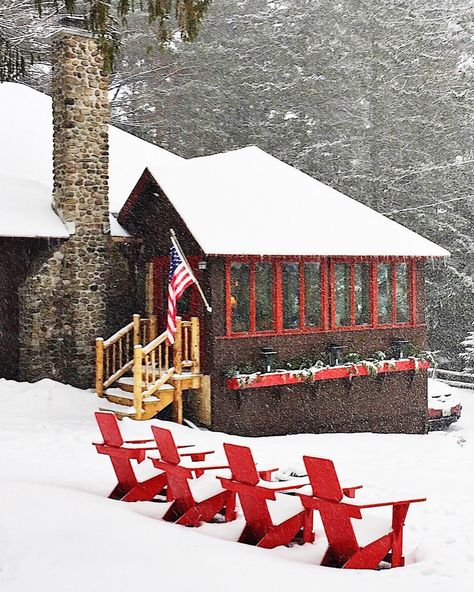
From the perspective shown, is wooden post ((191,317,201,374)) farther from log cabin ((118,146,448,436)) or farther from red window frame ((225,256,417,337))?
red window frame ((225,256,417,337))

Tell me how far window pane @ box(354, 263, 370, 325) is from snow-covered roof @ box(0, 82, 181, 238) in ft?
14.2

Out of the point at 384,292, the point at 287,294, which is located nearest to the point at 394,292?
the point at 384,292

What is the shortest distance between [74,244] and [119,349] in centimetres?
206

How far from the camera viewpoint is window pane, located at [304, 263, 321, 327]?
50.0ft

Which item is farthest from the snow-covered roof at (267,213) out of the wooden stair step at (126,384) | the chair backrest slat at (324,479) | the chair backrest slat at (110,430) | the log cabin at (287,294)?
the chair backrest slat at (324,479)

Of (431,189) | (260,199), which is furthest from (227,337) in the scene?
(431,189)

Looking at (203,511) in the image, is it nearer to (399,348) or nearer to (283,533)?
(283,533)

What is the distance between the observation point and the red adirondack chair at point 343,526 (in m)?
6.88

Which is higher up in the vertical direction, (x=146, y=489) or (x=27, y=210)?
(x=27, y=210)

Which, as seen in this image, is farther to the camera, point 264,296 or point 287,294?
point 287,294

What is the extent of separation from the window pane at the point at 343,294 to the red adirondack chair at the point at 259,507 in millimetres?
8062

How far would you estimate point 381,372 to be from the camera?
52.6 ft

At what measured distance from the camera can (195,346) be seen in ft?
46.7

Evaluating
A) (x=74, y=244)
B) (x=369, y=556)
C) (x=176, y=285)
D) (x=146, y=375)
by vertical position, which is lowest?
(x=369, y=556)
